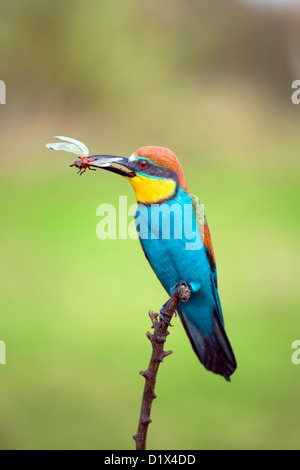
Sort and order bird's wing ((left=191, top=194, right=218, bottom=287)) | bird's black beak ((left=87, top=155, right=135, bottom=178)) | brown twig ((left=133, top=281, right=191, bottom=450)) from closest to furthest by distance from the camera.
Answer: brown twig ((left=133, top=281, right=191, bottom=450))
bird's black beak ((left=87, top=155, right=135, bottom=178))
bird's wing ((left=191, top=194, right=218, bottom=287))

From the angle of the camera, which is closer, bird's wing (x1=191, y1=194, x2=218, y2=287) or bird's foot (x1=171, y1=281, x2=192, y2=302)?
bird's foot (x1=171, y1=281, x2=192, y2=302)

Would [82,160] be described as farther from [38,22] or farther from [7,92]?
[38,22]

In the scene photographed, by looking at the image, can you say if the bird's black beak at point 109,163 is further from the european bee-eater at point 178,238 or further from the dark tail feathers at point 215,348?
the dark tail feathers at point 215,348

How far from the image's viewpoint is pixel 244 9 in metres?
5.52

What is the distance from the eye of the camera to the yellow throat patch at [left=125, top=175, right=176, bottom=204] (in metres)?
1.53

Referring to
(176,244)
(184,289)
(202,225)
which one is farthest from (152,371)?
(202,225)

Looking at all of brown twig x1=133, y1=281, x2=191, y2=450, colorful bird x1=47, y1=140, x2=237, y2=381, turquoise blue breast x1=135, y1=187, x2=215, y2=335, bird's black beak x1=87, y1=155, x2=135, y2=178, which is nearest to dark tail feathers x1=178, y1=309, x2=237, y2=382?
colorful bird x1=47, y1=140, x2=237, y2=381

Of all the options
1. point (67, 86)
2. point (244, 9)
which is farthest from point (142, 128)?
point (244, 9)

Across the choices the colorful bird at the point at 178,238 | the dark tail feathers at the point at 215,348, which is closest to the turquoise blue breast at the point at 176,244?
the colorful bird at the point at 178,238

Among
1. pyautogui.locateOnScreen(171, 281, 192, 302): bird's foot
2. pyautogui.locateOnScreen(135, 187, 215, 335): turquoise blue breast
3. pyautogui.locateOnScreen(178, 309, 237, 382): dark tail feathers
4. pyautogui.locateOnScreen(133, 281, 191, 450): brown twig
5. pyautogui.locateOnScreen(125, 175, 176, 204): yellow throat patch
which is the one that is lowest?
pyautogui.locateOnScreen(133, 281, 191, 450): brown twig

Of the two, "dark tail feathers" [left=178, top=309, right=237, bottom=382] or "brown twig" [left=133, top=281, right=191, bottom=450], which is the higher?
"dark tail feathers" [left=178, top=309, right=237, bottom=382]

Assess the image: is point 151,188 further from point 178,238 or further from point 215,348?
point 215,348

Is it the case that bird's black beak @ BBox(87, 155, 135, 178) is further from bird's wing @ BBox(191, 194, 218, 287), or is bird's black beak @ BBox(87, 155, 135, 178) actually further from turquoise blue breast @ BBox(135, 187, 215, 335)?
bird's wing @ BBox(191, 194, 218, 287)

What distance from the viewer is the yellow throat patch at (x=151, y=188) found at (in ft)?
5.03
